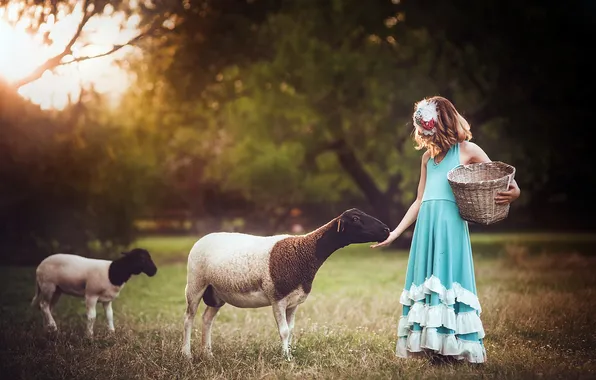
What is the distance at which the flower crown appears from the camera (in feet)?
18.3

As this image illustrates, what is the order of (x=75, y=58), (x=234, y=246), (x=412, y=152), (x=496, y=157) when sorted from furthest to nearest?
(x=412, y=152), (x=496, y=157), (x=75, y=58), (x=234, y=246)

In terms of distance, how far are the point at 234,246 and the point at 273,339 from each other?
1326 millimetres

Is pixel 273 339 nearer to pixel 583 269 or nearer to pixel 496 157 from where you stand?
pixel 583 269

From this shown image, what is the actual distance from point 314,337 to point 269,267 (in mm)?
1325

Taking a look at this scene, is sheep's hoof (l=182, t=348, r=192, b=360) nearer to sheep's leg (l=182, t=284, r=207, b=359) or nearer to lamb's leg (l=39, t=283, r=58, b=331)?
sheep's leg (l=182, t=284, r=207, b=359)

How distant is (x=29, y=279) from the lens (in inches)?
492

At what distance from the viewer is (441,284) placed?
543cm

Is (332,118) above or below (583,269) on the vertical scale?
above

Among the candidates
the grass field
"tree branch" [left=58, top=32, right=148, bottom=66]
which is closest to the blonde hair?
the grass field

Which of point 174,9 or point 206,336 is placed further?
point 174,9

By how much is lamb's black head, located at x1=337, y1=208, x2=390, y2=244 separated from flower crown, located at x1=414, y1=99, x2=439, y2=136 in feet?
2.86

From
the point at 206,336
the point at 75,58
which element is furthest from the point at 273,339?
Result: the point at 75,58

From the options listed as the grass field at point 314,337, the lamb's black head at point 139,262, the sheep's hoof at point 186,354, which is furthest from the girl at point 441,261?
the lamb's black head at point 139,262

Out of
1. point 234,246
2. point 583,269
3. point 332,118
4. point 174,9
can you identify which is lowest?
point 583,269
